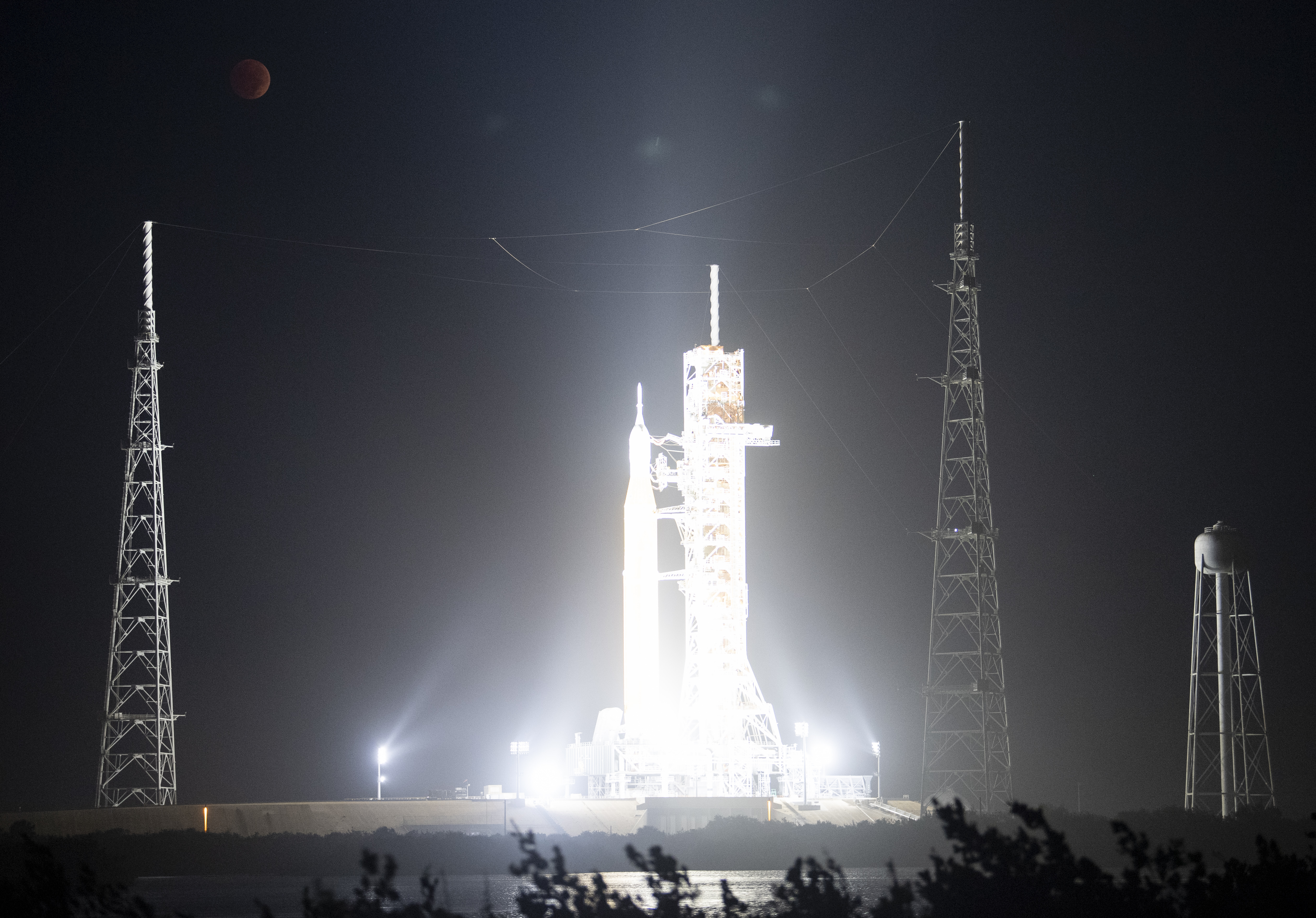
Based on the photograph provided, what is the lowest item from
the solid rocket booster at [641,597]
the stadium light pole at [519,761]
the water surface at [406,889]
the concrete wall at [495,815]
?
the water surface at [406,889]

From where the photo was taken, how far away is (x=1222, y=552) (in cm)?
3378

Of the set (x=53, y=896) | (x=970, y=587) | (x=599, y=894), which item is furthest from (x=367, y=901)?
(x=970, y=587)

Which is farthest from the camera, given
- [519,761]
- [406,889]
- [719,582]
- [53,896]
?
[406,889]

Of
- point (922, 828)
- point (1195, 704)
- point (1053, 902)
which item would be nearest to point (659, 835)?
point (922, 828)

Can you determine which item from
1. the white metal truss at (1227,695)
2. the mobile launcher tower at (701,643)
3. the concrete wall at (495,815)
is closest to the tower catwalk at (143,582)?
the concrete wall at (495,815)

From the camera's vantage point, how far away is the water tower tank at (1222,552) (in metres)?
33.7

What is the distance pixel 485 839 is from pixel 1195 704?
16158mm

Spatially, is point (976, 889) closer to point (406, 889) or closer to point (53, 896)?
point (53, 896)

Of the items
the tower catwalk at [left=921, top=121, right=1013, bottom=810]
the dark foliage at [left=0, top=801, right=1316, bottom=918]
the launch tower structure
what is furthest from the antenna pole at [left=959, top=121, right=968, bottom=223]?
the dark foliage at [left=0, top=801, right=1316, bottom=918]

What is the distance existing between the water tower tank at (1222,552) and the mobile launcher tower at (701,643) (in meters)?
10.4

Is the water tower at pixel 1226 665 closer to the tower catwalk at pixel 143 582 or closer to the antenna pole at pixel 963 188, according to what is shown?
the antenna pole at pixel 963 188

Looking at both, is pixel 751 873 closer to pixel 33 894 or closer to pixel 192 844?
pixel 192 844

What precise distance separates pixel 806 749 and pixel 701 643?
12.5 feet

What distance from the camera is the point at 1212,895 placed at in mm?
11234
